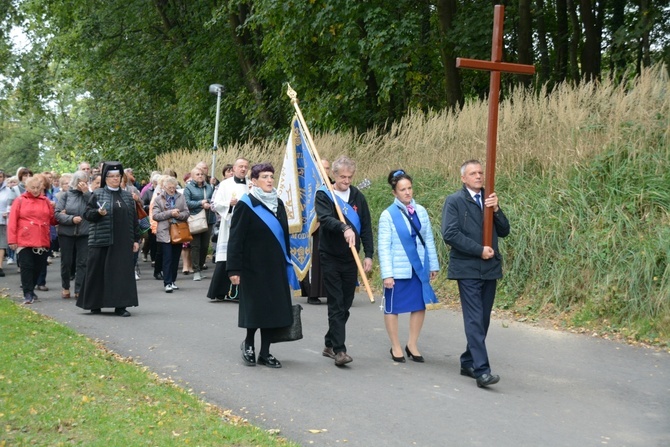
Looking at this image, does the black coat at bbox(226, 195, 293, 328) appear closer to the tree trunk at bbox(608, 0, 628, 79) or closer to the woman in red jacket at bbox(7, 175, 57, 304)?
the woman in red jacket at bbox(7, 175, 57, 304)

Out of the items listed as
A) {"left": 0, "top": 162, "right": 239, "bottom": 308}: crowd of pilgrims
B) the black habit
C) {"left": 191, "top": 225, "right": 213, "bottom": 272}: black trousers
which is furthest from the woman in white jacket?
{"left": 191, "top": 225, "right": 213, "bottom": 272}: black trousers

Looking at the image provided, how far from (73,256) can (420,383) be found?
8346 mm

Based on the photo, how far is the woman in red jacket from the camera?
14.5m

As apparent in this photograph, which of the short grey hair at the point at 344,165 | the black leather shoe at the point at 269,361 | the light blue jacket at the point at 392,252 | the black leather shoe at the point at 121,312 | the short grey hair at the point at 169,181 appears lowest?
the black leather shoe at the point at 269,361

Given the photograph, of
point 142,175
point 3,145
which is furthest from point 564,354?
point 3,145

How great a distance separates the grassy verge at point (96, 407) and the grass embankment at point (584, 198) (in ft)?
17.2

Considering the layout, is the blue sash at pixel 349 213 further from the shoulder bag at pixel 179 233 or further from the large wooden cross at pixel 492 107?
the shoulder bag at pixel 179 233

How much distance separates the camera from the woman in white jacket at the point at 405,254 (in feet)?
31.3

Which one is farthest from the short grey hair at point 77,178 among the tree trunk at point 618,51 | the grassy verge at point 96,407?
the tree trunk at point 618,51

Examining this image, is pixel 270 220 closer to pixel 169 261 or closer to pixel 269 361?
pixel 269 361

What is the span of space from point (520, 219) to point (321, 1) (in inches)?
452

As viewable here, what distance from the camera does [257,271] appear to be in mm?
9531

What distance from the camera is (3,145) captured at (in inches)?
3410

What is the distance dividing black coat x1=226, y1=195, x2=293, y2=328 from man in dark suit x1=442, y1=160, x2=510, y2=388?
1.70 metres
